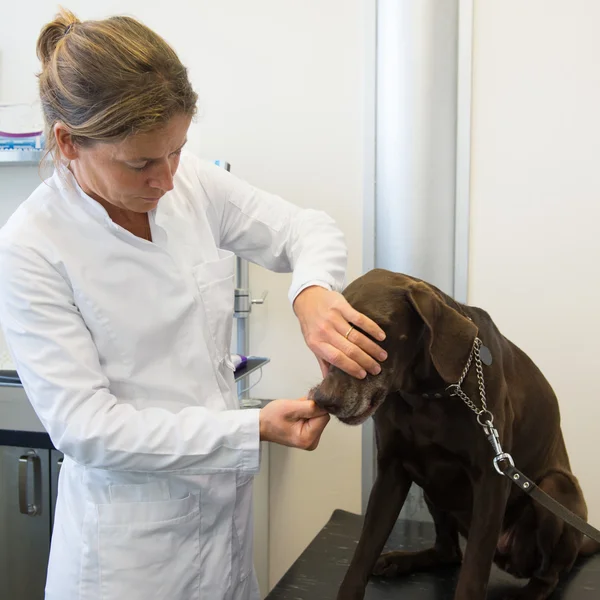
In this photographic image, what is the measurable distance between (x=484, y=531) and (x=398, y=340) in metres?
0.35

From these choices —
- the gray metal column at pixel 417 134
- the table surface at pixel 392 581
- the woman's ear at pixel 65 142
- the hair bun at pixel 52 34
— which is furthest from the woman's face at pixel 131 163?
the gray metal column at pixel 417 134

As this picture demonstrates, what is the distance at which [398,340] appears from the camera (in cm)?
98

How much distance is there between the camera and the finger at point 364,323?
3.07 feet

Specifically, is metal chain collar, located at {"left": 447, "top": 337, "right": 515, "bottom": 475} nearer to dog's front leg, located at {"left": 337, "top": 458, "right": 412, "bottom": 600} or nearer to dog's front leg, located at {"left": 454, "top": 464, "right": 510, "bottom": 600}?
dog's front leg, located at {"left": 454, "top": 464, "right": 510, "bottom": 600}

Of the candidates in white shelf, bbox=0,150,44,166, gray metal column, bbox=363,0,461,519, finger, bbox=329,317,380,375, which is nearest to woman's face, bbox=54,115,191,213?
finger, bbox=329,317,380,375

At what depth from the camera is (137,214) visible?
1.15 meters

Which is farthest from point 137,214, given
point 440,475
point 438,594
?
point 438,594

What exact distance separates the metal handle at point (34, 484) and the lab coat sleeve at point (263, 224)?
2.43ft

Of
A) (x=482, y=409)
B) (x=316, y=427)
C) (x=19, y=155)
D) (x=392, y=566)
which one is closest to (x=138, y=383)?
(x=316, y=427)

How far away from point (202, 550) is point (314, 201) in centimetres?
120

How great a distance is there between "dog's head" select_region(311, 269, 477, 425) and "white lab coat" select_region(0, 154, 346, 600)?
0.41 feet

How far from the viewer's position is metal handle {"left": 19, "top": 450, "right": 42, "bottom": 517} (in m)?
1.55

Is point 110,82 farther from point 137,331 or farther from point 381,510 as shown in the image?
point 381,510

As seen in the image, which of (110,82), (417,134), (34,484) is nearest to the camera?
(110,82)
